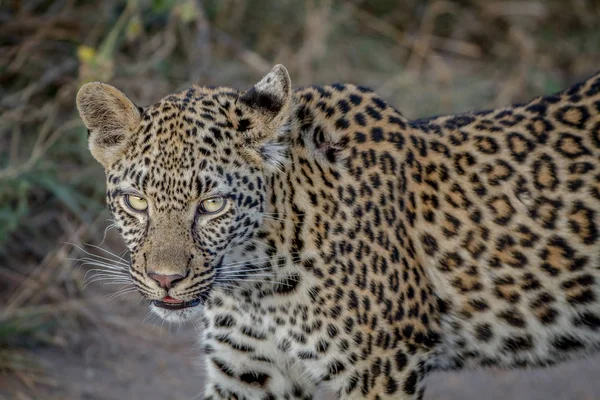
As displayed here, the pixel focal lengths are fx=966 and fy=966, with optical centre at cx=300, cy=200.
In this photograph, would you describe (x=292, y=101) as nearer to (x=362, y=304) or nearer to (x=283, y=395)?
(x=362, y=304)

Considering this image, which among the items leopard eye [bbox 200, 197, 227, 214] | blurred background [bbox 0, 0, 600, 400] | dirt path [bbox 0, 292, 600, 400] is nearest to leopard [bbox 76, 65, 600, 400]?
leopard eye [bbox 200, 197, 227, 214]

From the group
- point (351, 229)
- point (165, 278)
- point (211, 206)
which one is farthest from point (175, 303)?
point (351, 229)

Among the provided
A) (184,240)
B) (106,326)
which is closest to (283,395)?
(184,240)

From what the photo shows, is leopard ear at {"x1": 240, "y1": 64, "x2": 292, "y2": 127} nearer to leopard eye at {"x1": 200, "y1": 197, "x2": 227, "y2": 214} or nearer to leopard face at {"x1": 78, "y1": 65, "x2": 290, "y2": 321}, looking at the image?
leopard face at {"x1": 78, "y1": 65, "x2": 290, "y2": 321}

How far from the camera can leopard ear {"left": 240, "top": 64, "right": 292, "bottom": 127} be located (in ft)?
14.7

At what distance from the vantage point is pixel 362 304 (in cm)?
466

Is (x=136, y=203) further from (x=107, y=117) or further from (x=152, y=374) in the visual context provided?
(x=152, y=374)

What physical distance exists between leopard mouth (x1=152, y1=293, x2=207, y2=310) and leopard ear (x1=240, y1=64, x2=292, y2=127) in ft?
2.94

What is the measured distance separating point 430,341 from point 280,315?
0.77m

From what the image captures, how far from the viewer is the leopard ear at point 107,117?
4609mm

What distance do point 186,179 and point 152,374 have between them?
364 centimetres

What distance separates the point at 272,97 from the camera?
453 cm

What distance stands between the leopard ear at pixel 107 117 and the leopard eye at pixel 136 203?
251mm

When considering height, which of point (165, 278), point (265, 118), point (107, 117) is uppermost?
point (265, 118)
